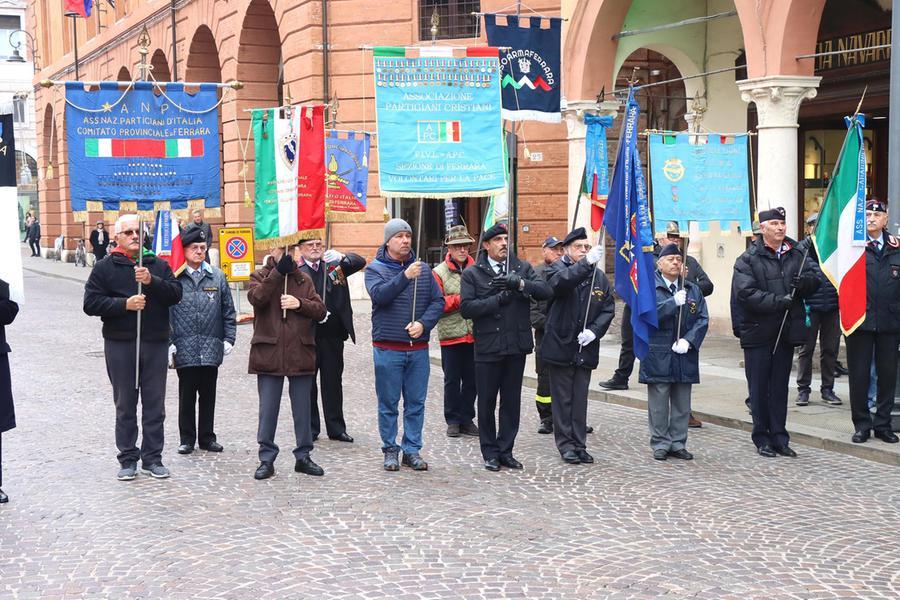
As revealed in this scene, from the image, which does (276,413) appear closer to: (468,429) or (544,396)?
(468,429)

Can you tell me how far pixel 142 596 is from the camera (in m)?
5.84

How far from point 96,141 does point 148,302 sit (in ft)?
5.22

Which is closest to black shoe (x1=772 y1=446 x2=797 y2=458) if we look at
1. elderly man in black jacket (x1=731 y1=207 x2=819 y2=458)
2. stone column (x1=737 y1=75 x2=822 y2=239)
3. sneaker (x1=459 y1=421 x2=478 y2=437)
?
elderly man in black jacket (x1=731 y1=207 x2=819 y2=458)

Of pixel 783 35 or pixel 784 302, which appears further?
pixel 783 35

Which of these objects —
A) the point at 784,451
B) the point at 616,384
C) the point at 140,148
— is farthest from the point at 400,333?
the point at 616,384

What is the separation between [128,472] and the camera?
8.49 m

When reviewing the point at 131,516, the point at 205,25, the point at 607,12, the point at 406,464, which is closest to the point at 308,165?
the point at 406,464

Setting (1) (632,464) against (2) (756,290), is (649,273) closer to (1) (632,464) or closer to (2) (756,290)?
(2) (756,290)

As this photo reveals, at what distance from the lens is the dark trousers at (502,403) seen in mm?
8914

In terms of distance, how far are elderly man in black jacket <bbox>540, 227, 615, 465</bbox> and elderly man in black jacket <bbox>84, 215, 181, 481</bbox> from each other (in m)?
3.09

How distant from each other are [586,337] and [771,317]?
1694 millimetres

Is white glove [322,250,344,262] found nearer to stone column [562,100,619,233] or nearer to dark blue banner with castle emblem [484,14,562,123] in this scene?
dark blue banner with castle emblem [484,14,562,123]

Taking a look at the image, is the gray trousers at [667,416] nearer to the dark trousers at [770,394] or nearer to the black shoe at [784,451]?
the dark trousers at [770,394]

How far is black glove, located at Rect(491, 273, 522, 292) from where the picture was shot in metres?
8.56
